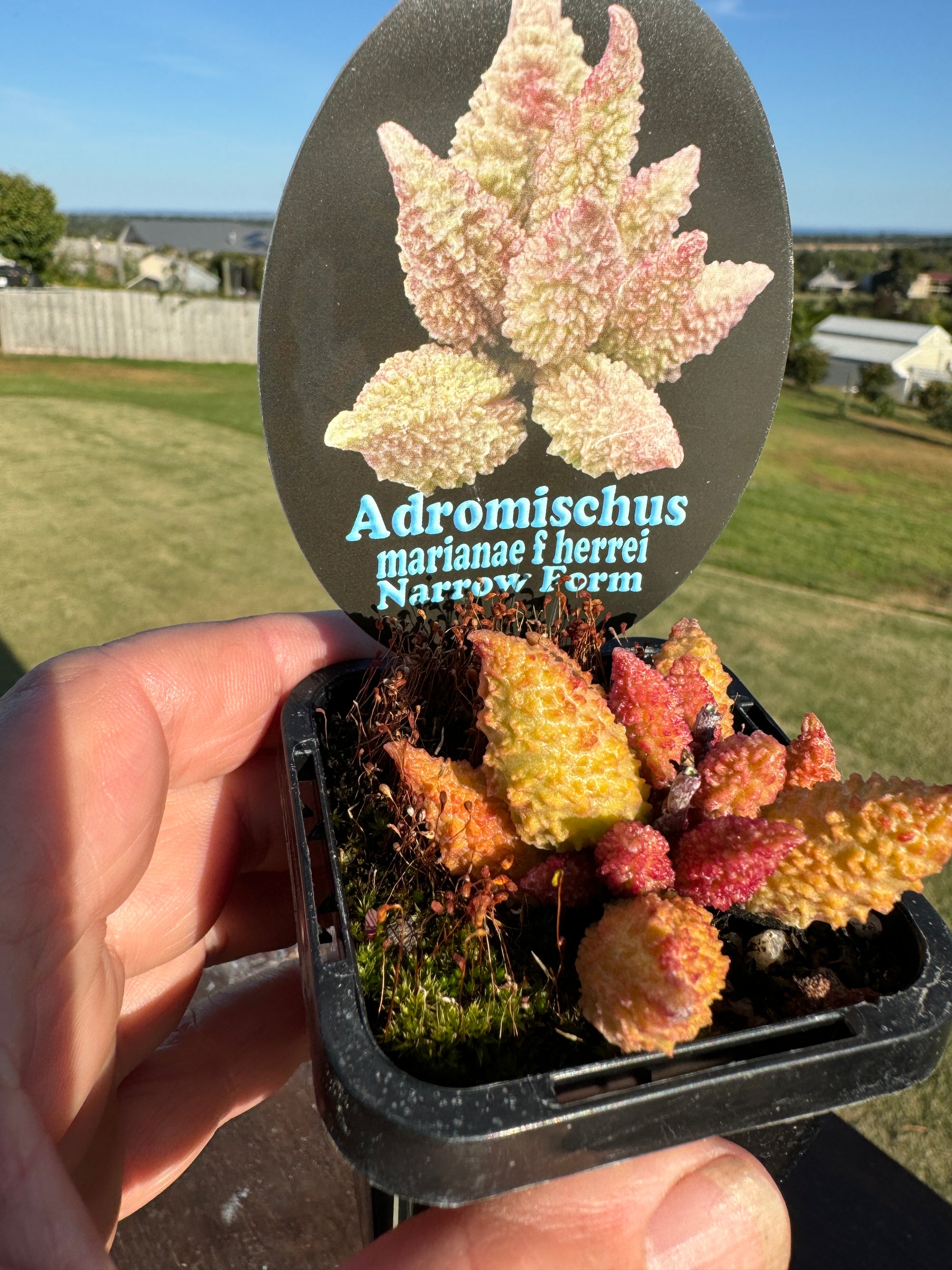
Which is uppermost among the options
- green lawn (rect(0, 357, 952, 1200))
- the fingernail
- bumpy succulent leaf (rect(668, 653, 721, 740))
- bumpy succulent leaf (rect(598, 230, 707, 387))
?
bumpy succulent leaf (rect(598, 230, 707, 387))

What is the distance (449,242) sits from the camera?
87 centimetres

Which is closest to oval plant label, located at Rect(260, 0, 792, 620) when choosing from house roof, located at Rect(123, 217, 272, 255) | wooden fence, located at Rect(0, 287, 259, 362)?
wooden fence, located at Rect(0, 287, 259, 362)

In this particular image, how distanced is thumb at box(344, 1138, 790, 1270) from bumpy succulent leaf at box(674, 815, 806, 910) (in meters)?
0.20

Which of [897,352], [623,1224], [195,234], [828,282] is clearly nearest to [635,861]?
[623,1224]

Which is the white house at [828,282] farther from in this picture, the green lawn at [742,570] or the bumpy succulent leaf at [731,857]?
the bumpy succulent leaf at [731,857]

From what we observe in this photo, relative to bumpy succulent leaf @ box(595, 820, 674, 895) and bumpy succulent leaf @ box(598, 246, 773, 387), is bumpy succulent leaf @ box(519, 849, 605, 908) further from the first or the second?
bumpy succulent leaf @ box(598, 246, 773, 387)

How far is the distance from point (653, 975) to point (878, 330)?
83.5ft

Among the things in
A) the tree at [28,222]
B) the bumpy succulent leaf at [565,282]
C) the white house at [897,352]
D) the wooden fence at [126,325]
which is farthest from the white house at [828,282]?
the bumpy succulent leaf at [565,282]

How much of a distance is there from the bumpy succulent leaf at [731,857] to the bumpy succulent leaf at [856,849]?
2 centimetres

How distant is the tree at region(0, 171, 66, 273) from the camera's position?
64.1ft

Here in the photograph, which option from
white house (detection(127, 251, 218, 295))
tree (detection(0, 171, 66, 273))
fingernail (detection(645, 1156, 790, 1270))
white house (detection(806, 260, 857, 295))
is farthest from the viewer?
white house (detection(806, 260, 857, 295))

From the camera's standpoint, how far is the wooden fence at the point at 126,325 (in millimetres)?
10664

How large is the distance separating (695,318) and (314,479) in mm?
477

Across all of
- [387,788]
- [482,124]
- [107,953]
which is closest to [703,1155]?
[387,788]
